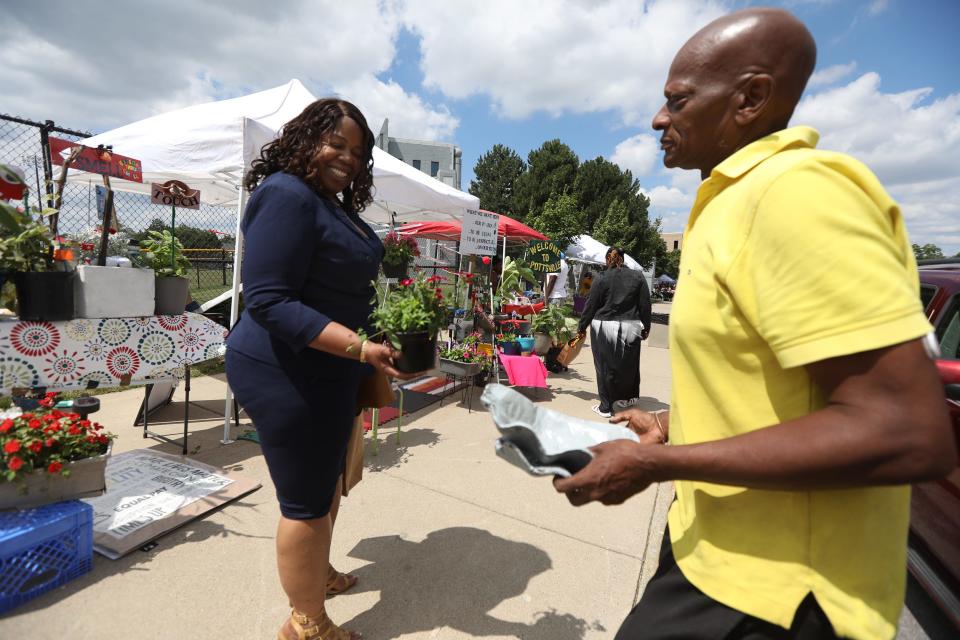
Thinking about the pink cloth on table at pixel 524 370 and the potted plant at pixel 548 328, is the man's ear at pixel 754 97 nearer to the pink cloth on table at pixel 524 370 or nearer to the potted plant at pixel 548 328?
the pink cloth on table at pixel 524 370

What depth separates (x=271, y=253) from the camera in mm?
1463

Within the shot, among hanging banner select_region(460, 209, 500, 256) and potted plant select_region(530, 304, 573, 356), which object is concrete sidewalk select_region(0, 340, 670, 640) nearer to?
hanging banner select_region(460, 209, 500, 256)

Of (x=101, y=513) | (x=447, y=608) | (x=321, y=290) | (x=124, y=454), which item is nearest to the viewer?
(x=321, y=290)

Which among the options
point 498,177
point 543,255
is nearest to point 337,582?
point 543,255

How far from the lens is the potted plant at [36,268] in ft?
8.33

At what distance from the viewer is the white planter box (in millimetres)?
2869

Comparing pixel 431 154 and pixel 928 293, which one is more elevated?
pixel 431 154

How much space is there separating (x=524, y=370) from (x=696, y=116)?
4934 mm

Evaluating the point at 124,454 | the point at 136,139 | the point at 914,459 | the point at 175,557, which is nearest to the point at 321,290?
the point at 914,459

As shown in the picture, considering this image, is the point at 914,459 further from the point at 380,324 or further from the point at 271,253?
the point at 271,253

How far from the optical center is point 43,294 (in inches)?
105

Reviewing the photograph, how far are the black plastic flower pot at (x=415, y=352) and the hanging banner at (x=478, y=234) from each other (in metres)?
4.38

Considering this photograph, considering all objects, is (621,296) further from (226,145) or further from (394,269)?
(226,145)

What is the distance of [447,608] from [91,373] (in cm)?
256
